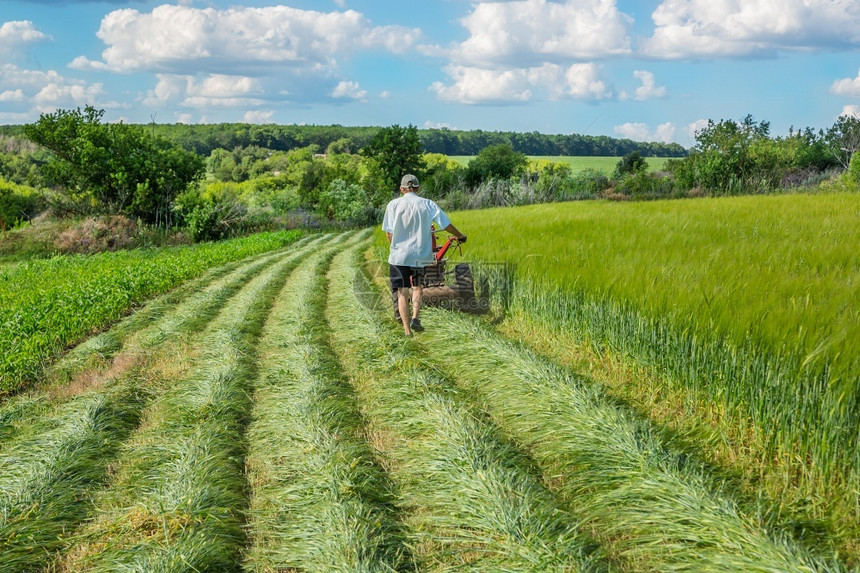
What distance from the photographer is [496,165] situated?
67.2 metres

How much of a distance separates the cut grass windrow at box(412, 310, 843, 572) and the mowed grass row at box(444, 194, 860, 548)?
1.63 ft

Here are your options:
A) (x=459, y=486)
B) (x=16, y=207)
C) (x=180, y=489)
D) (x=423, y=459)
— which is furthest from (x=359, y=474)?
(x=16, y=207)

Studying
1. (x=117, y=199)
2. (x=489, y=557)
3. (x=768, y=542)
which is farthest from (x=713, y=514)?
(x=117, y=199)

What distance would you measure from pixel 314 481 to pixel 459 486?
1013mm

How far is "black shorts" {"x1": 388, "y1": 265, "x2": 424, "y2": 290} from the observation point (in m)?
8.07

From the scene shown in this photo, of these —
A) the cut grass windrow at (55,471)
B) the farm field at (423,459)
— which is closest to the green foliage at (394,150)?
the farm field at (423,459)

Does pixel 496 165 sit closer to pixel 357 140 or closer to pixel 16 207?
pixel 16 207

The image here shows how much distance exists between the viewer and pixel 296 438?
16.3ft

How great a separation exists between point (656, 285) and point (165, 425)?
4696mm

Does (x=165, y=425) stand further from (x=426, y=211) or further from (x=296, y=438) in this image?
(x=426, y=211)

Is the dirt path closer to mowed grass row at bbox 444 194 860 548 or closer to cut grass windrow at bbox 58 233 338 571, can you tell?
cut grass windrow at bbox 58 233 338 571

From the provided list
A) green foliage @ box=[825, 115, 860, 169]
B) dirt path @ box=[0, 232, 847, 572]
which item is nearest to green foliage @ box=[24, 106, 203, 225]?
dirt path @ box=[0, 232, 847, 572]

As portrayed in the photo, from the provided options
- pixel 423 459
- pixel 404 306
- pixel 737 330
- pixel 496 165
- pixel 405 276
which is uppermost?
pixel 496 165

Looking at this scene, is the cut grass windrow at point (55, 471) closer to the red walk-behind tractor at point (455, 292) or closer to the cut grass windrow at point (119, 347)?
the cut grass windrow at point (119, 347)
